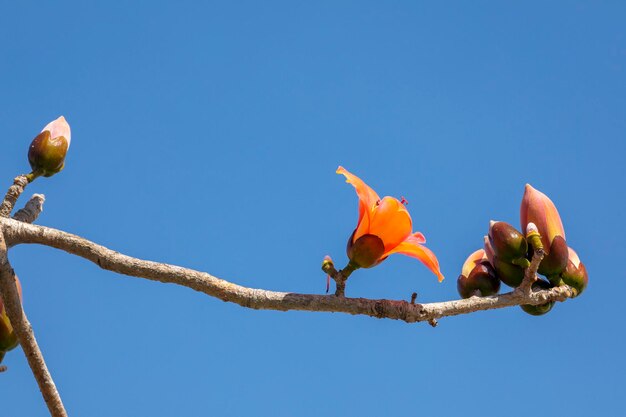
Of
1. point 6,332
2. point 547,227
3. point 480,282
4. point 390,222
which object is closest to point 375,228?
point 390,222

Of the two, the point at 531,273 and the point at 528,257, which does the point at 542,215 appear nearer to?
the point at 528,257

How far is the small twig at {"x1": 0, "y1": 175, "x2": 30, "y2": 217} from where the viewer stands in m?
2.43

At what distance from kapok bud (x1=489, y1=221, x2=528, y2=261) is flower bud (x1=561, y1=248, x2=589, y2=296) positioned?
213 millimetres

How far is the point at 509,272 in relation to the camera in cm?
256

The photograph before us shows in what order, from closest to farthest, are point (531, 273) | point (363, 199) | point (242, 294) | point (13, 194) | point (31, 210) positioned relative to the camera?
point (242, 294), point (363, 199), point (531, 273), point (13, 194), point (31, 210)

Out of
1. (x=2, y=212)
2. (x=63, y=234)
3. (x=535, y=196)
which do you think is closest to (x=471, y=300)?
(x=535, y=196)

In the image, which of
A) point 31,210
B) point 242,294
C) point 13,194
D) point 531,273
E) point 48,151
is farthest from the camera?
point 31,210

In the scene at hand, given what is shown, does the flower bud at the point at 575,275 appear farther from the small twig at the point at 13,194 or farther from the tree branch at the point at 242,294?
the small twig at the point at 13,194

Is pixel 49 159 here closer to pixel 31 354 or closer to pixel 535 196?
pixel 31 354

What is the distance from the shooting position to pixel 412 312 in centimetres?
204

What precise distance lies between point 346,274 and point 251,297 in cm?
31

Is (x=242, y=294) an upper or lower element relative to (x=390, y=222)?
lower

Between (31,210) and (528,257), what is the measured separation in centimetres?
168

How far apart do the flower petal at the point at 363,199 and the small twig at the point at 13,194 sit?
3.38ft
